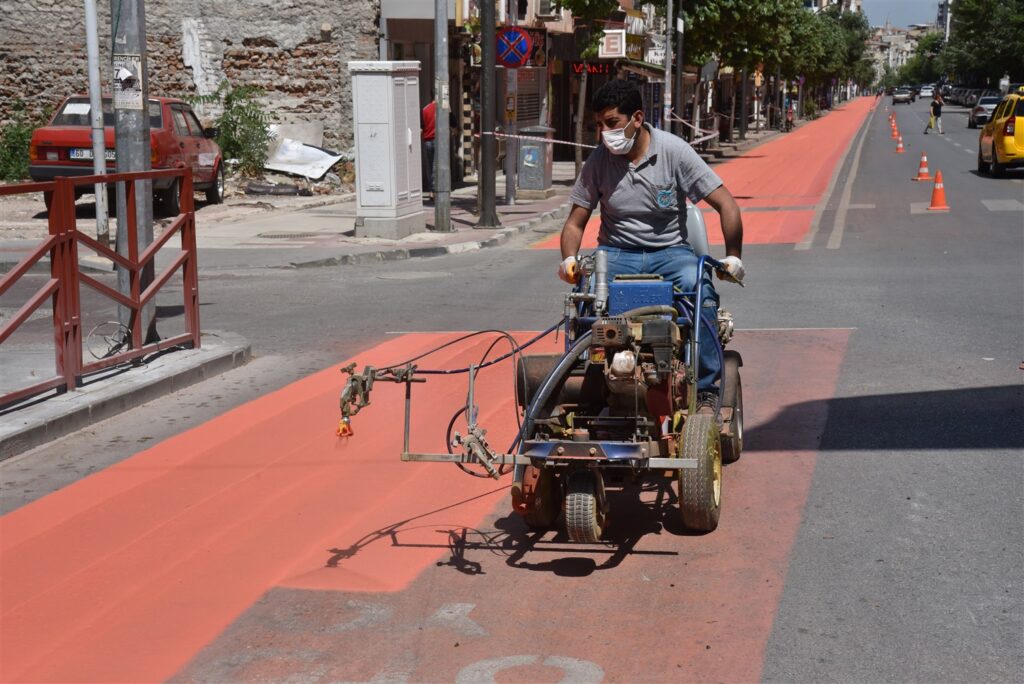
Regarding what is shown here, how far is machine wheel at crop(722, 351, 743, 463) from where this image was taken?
671cm

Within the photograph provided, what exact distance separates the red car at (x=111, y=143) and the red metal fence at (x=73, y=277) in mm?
9814

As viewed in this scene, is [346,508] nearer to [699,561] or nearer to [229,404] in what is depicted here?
[699,561]

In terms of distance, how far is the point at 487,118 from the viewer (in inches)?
807

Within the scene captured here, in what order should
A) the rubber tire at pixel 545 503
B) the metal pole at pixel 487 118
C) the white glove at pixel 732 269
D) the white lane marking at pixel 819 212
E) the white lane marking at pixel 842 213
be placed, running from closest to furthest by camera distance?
the rubber tire at pixel 545 503 < the white glove at pixel 732 269 < the white lane marking at pixel 819 212 < the white lane marking at pixel 842 213 < the metal pole at pixel 487 118

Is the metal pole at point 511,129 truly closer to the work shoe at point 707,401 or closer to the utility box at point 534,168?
the utility box at point 534,168

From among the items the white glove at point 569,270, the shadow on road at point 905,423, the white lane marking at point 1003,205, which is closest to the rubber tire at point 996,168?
the white lane marking at point 1003,205

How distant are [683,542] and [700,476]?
36 centimetres

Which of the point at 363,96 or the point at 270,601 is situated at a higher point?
the point at 363,96

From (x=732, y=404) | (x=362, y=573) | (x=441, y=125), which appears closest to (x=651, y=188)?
(x=732, y=404)

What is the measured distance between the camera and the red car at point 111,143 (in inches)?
790

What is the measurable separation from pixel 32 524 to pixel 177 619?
1591 millimetres

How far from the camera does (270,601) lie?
16.7 feet

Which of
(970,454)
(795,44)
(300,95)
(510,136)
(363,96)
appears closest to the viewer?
(970,454)

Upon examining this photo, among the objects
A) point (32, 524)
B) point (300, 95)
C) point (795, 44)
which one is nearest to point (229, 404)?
point (32, 524)
